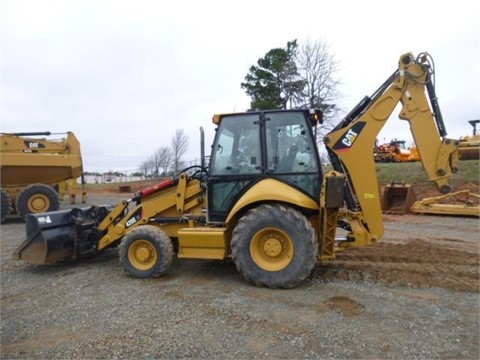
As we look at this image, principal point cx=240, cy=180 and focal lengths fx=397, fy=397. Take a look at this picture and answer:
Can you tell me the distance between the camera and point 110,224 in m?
6.16

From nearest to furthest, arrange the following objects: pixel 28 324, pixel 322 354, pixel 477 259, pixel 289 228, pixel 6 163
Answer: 1. pixel 322 354
2. pixel 28 324
3. pixel 289 228
4. pixel 477 259
5. pixel 6 163

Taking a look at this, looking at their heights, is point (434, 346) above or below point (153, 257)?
below

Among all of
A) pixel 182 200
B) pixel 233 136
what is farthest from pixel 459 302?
pixel 182 200

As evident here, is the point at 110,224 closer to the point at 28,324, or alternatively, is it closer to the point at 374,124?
the point at 28,324

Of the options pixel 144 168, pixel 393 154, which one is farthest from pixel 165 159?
pixel 393 154

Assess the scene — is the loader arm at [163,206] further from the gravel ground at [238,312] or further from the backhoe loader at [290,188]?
the gravel ground at [238,312]

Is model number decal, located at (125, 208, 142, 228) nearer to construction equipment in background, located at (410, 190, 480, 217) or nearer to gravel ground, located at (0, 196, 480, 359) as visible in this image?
gravel ground, located at (0, 196, 480, 359)

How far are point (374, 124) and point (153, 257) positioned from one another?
3440 mm

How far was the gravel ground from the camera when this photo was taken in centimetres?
336

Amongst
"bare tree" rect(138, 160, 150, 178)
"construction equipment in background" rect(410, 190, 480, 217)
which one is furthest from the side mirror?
"bare tree" rect(138, 160, 150, 178)

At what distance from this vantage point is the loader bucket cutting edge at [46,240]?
5641 mm

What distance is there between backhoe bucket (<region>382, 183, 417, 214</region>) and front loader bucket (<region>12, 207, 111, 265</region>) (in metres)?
9.61

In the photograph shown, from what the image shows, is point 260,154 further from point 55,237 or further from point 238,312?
point 55,237

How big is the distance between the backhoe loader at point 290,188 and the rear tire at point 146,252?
13mm
